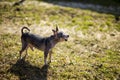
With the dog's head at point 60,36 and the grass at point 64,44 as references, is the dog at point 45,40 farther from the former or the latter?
the grass at point 64,44

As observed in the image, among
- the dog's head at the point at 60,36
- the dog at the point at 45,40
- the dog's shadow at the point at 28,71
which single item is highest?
the dog's head at the point at 60,36

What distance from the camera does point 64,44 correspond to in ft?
42.8

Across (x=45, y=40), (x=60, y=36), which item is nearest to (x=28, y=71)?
(x=45, y=40)

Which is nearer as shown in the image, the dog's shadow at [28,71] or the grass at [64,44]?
the dog's shadow at [28,71]

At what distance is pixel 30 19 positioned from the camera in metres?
16.0

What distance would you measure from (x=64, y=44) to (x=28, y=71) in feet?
12.0

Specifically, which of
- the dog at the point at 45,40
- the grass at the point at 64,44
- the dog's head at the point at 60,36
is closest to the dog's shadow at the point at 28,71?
the grass at the point at 64,44

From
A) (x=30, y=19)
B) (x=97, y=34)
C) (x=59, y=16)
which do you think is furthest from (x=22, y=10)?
(x=97, y=34)

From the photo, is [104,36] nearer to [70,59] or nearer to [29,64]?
[70,59]

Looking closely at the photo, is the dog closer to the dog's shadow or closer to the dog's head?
the dog's head

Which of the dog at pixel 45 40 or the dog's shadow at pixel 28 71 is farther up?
the dog at pixel 45 40

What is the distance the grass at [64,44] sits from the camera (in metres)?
10.1

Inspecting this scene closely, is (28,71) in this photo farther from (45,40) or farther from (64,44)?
(64,44)

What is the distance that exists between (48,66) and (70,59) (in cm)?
138
